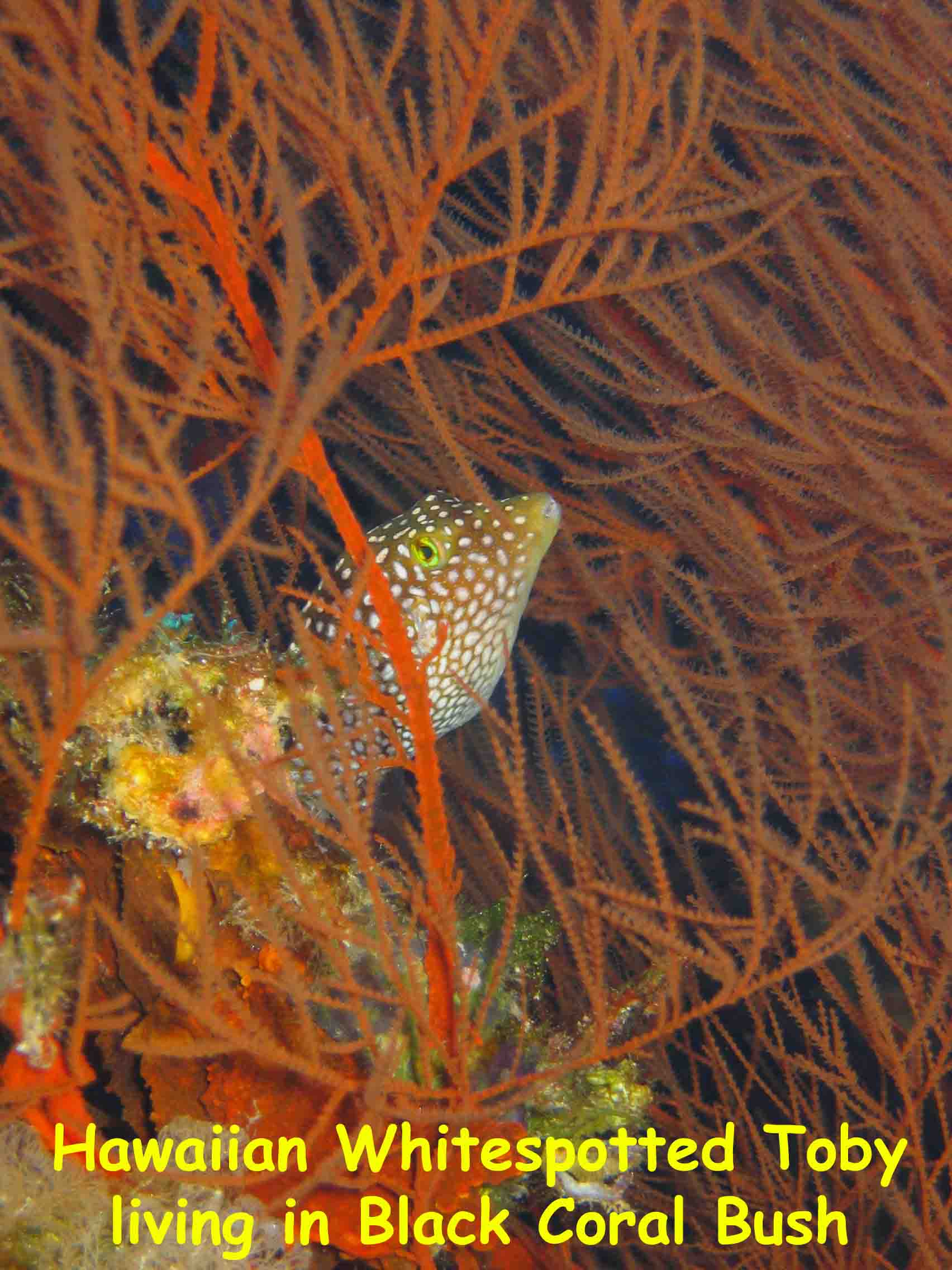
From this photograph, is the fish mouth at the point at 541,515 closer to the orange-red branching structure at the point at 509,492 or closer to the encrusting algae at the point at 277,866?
the encrusting algae at the point at 277,866

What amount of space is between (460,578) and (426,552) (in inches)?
7.2

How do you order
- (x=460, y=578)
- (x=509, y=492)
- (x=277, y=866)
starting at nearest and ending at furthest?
(x=277, y=866), (x=460, y=578), (x=509, y=492)

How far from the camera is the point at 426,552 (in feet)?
11.0

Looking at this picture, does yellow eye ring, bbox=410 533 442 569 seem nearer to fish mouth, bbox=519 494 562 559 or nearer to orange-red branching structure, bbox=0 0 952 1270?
fish mouth, bbox=519 494 562 559

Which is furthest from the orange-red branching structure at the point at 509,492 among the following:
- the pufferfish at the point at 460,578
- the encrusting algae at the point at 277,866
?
the pufferfish at the point at 460,578

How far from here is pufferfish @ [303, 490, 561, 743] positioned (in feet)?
10.7

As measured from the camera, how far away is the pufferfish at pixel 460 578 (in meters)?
3.27

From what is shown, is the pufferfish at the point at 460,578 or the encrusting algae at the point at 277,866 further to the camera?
the pufferfish at the point at 460,578

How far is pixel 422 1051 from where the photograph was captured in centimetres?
221

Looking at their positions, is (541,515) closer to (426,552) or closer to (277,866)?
(426,552)

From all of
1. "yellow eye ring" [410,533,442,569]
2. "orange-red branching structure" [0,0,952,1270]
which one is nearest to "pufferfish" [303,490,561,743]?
"yellow eye ring" [410,533,442,569]

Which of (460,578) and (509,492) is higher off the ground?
(509,492)

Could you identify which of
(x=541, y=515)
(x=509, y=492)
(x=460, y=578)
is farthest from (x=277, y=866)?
(x=509, y=492)

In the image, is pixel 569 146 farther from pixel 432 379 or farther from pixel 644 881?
pixel 644 881
